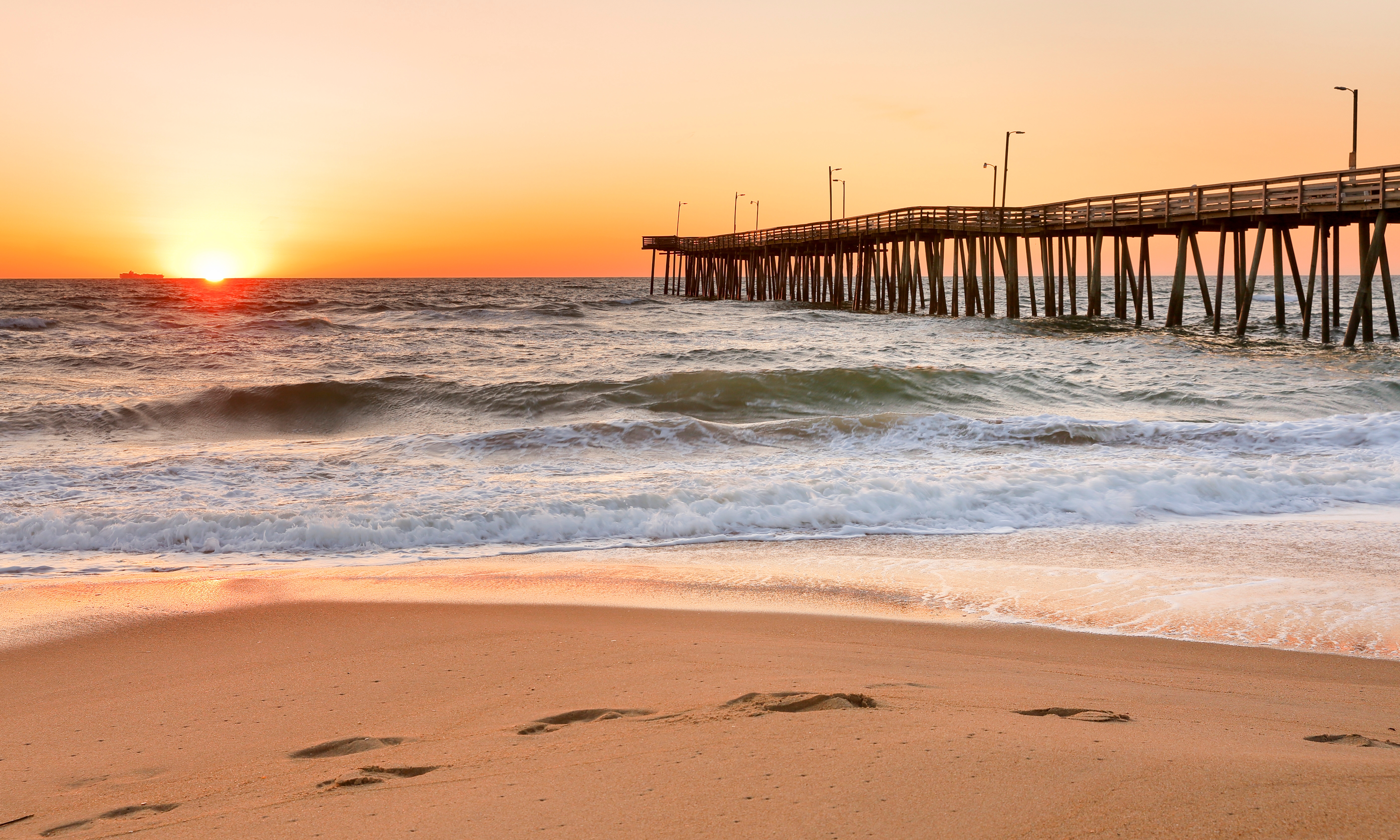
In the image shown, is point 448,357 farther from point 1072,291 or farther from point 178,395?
point 1072,291

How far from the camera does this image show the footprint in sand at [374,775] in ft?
9.19

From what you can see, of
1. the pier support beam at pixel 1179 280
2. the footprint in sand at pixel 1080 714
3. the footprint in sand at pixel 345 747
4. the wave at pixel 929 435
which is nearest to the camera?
the footprint in sand at pixel 345 747

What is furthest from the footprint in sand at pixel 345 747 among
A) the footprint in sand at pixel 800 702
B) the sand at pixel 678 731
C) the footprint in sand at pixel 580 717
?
the footprint in sand at pixel 800 702

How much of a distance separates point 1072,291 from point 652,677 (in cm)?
3437

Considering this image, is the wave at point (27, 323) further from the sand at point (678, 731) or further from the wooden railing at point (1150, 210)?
the sand at point (678, 731)

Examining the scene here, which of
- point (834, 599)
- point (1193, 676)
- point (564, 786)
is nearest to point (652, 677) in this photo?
point (564, 786)

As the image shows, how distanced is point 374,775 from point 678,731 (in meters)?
0.95

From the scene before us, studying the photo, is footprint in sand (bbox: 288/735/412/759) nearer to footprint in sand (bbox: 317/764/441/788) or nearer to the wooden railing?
footprint in sand (bbox: 317/764/441/788)

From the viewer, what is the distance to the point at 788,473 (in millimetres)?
9461

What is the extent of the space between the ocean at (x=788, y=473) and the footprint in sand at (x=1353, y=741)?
1.52 meters

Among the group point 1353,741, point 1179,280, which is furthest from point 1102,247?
Answer: point 1353,741

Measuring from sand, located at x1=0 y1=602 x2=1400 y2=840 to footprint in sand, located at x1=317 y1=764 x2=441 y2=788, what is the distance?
0.04 ft

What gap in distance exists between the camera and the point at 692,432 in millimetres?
12258

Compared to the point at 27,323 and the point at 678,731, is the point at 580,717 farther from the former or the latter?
the point at 27,323
